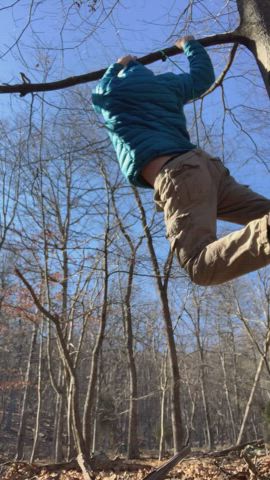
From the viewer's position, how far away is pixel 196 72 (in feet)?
8.98

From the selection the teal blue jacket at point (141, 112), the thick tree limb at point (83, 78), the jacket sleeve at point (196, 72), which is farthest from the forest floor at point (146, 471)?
the thick tree limb at point (83, 78)

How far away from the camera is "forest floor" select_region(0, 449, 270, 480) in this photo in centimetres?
327

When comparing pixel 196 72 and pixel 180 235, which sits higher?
pixel 196 72

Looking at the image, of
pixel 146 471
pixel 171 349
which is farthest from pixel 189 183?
pixel 171 349

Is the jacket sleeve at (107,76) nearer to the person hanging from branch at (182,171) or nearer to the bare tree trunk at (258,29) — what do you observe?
the person hanging from branch at (182,171)

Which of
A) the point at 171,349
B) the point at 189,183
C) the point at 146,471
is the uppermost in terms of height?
the point at 171,349

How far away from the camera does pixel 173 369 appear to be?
966cm

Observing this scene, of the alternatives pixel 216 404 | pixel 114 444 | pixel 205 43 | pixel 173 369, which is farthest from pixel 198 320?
pixel 216 404

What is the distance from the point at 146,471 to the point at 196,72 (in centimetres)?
400

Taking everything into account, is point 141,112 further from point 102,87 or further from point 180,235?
point 180,235

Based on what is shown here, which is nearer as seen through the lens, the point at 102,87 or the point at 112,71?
the point at 102,87

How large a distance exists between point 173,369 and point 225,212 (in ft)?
26.4

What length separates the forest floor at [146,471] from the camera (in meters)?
3.27

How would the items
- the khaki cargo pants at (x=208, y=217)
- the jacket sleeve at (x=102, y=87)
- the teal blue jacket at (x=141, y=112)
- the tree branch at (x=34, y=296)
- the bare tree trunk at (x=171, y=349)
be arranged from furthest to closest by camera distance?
1. the bare tree trunk at (x=171, y=349)
2. the tree branch at (x=34, y=296)
3. the jacket sleeve at (x=102, y=87)
4. the teal blue jacket at (x=141, y=112)
5. the khaki cargo pants at (x=208, y=217)
